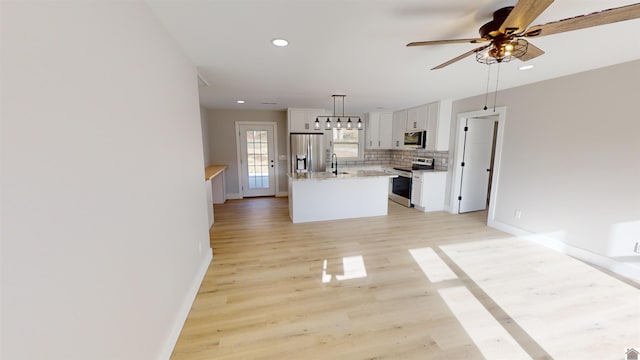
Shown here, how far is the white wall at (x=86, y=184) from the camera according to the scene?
28.9 inches

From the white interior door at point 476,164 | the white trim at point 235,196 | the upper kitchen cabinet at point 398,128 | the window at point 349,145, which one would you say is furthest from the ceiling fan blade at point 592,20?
the white trim at point 235,196

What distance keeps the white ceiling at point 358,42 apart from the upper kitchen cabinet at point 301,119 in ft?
7.41

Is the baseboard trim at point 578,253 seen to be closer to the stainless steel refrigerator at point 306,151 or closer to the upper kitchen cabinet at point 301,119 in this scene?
the stainless steel refrigerator at point 306,151

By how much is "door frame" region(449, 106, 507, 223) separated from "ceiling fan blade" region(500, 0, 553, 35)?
3.08m

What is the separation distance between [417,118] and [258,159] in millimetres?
4134

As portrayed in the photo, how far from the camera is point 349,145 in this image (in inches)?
278

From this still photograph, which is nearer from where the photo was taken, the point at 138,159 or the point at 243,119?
the point at 138,159

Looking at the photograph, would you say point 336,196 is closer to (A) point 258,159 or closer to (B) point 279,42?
(A) point 258,159

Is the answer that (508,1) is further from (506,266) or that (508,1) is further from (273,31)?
(506,266)

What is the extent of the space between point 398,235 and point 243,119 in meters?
4.72

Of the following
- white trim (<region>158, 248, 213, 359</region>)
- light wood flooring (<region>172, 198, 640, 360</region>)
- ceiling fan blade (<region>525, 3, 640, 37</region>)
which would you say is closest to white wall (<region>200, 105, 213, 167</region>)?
light wood flooring (<region>172, 198, 640, 360</region>)

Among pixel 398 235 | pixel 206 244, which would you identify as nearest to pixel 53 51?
pixel 206 244

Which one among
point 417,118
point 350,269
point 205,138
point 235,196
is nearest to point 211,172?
point 205,138

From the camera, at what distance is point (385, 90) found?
4031 mm
